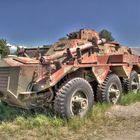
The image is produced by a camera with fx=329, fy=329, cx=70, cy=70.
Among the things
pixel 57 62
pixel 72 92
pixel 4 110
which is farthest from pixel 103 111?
pixel 4 110

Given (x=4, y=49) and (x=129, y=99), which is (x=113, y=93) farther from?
(x=4, y=49)

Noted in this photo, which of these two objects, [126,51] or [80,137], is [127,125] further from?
[126,51]

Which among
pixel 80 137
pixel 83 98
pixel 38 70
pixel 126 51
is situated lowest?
pixel 80 137

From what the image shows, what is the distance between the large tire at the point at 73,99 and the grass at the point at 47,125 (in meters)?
0.16

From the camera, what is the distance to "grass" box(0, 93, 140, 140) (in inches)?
237

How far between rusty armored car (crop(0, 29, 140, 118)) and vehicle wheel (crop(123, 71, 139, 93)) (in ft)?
3.74

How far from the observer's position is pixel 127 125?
659 centimetres

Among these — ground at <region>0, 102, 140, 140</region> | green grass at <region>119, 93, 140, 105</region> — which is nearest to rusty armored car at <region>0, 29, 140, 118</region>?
green grass at <region>119, 93, 140, 105</region>

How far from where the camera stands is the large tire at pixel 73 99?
21.9ft

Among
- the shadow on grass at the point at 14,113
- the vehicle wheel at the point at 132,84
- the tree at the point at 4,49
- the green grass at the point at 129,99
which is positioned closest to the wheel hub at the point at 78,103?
the shadow on grass at the point at 14,113

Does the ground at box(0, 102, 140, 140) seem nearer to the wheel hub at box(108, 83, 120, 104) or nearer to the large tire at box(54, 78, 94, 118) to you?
the large tire at box(54, 78, 94, 118)

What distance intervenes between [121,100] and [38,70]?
309 cm

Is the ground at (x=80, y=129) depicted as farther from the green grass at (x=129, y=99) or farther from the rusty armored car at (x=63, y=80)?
the green grass at (x=129, y=99)

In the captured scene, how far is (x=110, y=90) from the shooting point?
8414 millimetres
